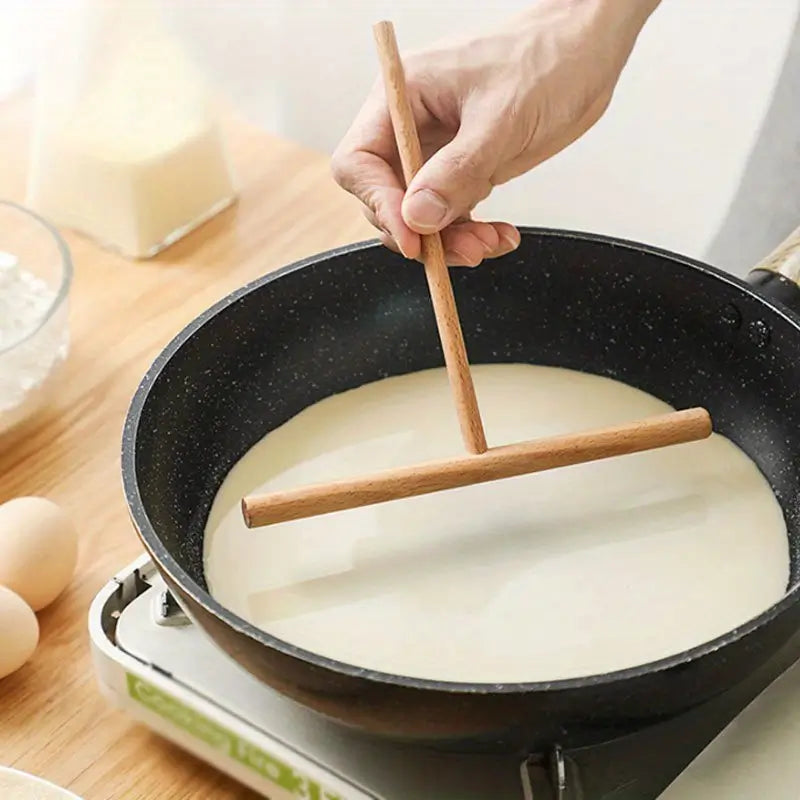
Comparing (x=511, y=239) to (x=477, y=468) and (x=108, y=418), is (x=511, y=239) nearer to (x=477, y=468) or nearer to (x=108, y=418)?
(x=477, y=468)

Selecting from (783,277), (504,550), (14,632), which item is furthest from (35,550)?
(783,277)

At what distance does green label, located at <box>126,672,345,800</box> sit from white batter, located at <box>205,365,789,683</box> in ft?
0.21

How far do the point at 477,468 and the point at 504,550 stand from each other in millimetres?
74

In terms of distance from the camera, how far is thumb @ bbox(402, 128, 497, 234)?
31.1 inches

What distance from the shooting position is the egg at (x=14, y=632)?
787 millimetres

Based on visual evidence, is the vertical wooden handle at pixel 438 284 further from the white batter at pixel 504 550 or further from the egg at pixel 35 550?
the egg at pixel 35 550

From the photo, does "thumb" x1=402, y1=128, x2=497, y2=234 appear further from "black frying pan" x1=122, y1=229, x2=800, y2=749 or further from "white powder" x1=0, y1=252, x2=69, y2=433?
"white powder" x1=0, y1=252, x2=69, y2=433

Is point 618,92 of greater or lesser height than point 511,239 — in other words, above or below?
below

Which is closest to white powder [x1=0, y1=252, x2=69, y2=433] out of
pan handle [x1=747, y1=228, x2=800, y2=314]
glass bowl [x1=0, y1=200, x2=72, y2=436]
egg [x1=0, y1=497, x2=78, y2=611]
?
glass bowl [x1=0, y1=200, x2=72, y2=436]

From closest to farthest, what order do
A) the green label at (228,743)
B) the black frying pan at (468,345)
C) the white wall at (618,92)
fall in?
the green label at (228,743), the black frying pan at (468,345), the white wall at (618,92)

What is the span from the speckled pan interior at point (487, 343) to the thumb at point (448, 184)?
0.42 ft

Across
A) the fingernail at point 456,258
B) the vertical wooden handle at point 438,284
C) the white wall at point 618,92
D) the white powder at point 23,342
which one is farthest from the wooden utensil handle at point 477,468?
the white wall at point 618,92

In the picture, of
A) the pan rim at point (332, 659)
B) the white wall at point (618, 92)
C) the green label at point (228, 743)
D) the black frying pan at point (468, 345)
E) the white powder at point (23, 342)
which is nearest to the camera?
the pan rim at point (332, 659)

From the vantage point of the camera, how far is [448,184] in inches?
31.3
